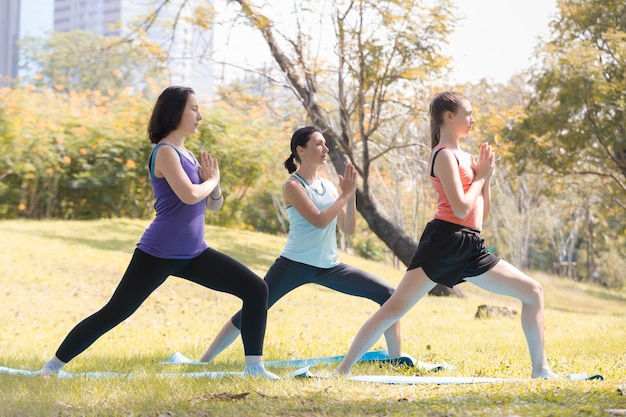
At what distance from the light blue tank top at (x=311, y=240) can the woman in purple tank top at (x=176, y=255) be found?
48 cm

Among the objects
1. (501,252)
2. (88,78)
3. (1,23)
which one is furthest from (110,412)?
(1,23)

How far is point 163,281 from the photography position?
15.1 ft

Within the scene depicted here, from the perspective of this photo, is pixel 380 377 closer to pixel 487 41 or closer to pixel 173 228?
pixel 173 228

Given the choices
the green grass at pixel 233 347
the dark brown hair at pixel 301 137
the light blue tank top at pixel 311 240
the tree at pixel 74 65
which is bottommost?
the green grass at pixel 233 347

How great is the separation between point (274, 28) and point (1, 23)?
120755 mm

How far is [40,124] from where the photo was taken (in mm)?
18297

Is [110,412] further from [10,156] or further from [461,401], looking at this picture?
[10,156]

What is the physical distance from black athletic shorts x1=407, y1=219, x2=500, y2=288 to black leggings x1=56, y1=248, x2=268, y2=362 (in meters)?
0.93

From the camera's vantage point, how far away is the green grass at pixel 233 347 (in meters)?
3.94

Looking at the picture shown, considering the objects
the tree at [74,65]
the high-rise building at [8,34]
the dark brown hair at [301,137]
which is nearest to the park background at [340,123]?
the dark brown hair at [301,137]

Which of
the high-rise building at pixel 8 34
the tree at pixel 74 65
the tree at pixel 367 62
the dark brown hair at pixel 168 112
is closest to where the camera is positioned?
the dark brown hair at pixel 168 112

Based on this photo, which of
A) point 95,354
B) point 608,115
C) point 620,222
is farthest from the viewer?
point 620,222

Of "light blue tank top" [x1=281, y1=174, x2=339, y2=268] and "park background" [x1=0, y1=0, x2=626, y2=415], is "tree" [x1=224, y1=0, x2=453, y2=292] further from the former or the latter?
"light blue tank top" [x1=281, y1=174, x2=339, y2=268]

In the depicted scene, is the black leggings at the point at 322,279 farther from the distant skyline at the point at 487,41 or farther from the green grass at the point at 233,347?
the distant skyline at the point at 487,41
